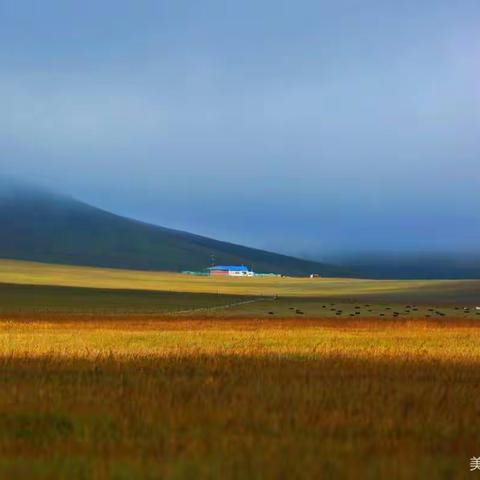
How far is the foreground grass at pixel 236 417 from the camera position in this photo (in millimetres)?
8336

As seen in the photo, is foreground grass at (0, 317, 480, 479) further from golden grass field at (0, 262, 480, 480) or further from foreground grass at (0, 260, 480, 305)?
foreground grass at (0, 260, 480, 305)

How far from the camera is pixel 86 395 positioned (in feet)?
43.7

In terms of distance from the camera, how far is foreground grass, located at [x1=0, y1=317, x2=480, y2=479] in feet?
27.3

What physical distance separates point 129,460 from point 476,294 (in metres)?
104

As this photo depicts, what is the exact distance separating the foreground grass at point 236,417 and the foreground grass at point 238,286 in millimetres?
79743

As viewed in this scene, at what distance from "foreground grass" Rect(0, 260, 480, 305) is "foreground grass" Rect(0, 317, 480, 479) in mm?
79743

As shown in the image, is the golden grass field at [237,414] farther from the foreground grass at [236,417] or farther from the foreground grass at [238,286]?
the foreground grass at [238,286]

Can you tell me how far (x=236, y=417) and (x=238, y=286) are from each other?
416ft

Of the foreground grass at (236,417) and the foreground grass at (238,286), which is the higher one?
the foreground grass at (238,286)

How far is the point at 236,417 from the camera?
11297mm
